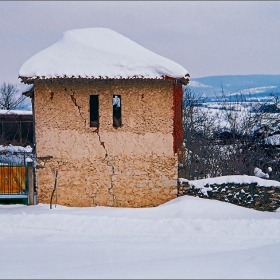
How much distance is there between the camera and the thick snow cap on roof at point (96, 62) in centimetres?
1123

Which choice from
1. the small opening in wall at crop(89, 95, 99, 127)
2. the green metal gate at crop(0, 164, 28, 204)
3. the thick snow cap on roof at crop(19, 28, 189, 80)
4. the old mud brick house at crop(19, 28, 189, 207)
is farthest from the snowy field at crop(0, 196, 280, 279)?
the thick snow cap on roof at crop(19, 28, 189, 80)

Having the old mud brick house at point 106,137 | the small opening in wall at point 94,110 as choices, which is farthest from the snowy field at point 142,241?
the small opening in wall at point 94,110

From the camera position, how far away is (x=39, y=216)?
10461mm

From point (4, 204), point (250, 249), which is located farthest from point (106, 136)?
point (250, 249)

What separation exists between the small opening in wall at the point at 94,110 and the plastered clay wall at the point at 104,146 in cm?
26

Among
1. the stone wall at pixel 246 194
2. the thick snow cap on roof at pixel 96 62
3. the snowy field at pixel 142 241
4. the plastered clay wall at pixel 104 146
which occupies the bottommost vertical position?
the snowy field at pixel 142 241

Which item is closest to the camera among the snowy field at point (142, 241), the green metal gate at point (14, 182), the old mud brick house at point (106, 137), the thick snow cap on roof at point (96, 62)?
the snowy field at point (142, 241)

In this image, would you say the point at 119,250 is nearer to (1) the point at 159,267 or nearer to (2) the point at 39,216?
(1) the point at 159,267

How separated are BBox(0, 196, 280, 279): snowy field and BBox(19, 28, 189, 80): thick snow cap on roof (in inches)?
134

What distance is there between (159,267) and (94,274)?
103cm

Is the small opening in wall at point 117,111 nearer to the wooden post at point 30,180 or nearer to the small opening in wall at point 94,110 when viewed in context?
the small opening in wall at point 94,110

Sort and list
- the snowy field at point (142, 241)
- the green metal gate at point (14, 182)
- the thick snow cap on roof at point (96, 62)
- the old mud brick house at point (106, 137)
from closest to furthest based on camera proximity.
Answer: the snowy field at point (142, 241)
the thick snow cap on roof at point (96, 62)
the old mud brick house at point (106, 137)
the green metal gate at point (14, 182)

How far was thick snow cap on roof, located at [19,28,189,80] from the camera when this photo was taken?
36.9 feet

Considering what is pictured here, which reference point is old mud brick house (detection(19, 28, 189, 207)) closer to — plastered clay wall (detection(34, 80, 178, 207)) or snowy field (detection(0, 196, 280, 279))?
plastered clay wall (detection(34, 80, 178, 207))
